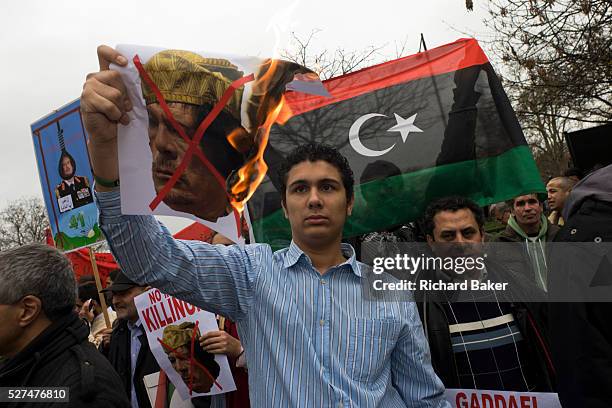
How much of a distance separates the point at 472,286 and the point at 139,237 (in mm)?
1576

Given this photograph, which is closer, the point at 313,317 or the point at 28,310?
the point at 313,317

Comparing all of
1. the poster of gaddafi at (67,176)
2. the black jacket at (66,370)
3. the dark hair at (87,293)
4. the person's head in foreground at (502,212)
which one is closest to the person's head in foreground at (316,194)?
the black jacket at (66,370)

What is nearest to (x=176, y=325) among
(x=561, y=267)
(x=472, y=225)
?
(x=472, y=225)

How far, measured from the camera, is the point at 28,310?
86.2 inches

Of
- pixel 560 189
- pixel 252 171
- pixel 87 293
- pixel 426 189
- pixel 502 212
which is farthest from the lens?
pixel 502 212

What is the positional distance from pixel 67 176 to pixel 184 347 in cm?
222

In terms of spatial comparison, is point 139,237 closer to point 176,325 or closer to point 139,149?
point 139,149

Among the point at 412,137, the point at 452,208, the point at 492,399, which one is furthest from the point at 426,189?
the point at 492,399

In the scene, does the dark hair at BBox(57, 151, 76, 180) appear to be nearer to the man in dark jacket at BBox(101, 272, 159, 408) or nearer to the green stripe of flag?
the man in dark jacket at BBox(101, 272, 159, 408)

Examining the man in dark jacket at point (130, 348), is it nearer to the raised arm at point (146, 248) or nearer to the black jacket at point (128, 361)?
the black jacket at point (128, 361)

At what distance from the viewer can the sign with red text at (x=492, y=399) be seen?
226 cm

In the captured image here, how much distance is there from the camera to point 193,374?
2.77m

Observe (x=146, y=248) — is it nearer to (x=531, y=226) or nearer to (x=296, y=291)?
(x=296, y=291)

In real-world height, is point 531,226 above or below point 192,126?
below
